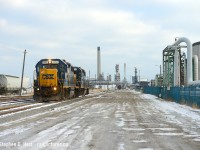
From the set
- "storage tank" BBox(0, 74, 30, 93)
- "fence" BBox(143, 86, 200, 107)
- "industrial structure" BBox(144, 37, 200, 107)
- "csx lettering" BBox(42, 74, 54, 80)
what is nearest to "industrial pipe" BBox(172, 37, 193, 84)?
"industrial structure" BBox(144, 37, 200, 107)

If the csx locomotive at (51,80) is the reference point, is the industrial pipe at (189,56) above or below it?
above

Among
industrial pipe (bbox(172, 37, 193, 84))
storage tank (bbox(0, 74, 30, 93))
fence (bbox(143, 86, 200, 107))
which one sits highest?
industrial pipe (bbox(172, 37, 193, 84))

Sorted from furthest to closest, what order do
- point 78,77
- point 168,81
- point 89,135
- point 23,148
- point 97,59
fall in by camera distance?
point 97,59 < point 168,81 < point 78,77 < point 89,135 < point 23,148

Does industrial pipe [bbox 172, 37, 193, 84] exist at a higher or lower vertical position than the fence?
higher

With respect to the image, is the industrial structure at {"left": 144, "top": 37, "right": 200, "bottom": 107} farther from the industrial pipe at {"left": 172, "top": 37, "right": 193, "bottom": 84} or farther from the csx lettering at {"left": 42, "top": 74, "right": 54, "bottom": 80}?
the csx lettering at {"left": 42, "top": 74, "right": 54, "bottom": 80}

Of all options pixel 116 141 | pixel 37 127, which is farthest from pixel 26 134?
pixel 116 141

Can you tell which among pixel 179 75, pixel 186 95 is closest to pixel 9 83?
pixel 179 75

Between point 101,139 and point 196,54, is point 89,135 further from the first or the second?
point 196,54

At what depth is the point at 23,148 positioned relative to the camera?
26.7 ft

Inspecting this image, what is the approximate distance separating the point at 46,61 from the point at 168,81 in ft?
95.9

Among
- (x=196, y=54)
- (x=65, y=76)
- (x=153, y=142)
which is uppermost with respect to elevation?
(x=196, y=54)

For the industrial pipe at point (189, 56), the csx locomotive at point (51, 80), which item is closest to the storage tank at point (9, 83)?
the csx locomotive at point (51, 80)

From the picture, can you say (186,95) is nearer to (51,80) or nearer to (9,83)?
(51,80)

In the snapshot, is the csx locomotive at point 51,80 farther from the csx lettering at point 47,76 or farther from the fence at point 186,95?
the fence at point 186,95
